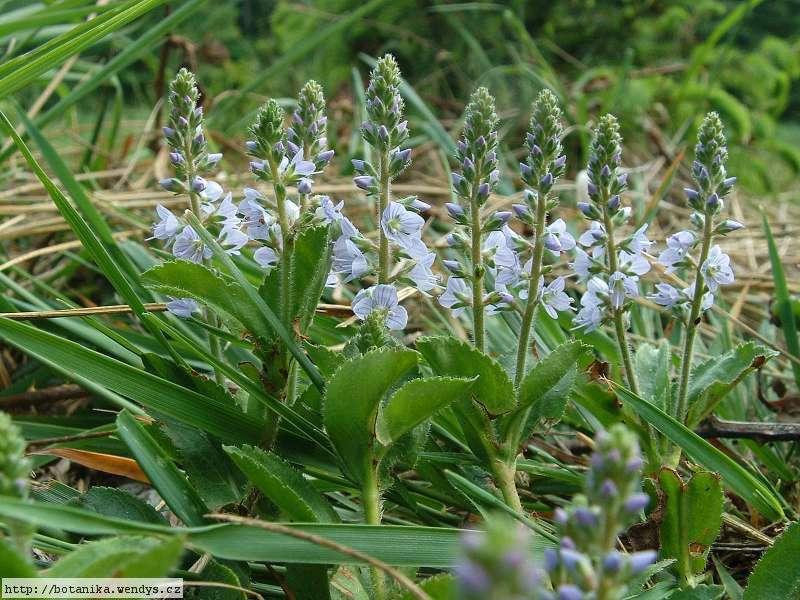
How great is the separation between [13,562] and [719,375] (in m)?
1.60

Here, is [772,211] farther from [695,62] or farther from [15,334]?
[15,334]

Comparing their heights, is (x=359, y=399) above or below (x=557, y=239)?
below

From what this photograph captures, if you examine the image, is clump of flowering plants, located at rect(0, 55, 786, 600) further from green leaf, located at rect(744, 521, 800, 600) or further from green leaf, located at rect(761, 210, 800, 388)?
green leaf, located at rect(761, 210, 800, 388)

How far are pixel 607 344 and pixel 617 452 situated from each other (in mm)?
1625

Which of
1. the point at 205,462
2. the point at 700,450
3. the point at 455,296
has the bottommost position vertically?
the point at 700,450

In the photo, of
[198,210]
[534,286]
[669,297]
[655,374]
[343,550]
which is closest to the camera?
[343,550]

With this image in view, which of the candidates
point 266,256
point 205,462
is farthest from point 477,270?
point 205,462

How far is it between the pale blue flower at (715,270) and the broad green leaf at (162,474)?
A: 3.96 feet

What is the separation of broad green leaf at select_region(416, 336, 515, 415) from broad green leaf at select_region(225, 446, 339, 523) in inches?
13.8

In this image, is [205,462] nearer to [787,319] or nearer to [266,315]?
[266,315]

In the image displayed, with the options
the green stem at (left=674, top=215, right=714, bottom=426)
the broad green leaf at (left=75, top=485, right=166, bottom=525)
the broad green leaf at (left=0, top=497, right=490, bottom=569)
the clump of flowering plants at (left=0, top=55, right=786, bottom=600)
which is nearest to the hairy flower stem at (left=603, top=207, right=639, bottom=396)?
the clump of flowering plants at (left=0, top=55, right=786, bottom=600)

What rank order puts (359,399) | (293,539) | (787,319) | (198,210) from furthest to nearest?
(787,319), (198,210), (359,399), (293,539)

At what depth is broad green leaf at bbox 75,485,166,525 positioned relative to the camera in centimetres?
153

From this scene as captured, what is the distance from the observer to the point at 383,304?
5.55ft
